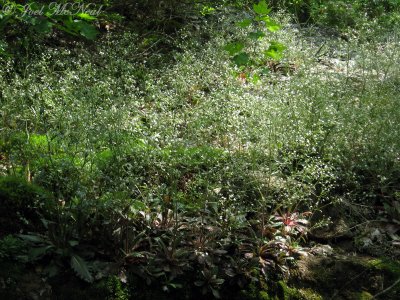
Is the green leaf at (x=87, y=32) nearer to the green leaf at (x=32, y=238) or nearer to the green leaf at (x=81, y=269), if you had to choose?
the green leaf at (x=32, y=238)

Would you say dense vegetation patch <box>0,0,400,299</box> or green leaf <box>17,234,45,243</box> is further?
dense vegetation patch <box>0,0,400,299</box>

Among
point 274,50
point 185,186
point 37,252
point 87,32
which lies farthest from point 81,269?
point 274,50

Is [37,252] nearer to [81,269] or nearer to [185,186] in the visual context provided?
[81,269]

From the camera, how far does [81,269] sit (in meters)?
3.35

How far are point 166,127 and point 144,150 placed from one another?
1.52ft

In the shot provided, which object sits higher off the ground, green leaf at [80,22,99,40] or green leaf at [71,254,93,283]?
green leaf at [80,22,99,40]

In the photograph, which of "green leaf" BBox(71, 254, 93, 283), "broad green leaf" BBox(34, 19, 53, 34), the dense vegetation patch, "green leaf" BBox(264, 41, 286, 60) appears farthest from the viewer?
"green leaf" BBox(264, 41, 286, 60)

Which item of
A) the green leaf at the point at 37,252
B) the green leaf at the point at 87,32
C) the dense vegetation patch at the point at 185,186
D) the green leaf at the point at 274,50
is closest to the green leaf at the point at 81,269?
the dense vegetation patch at the point at 185,186

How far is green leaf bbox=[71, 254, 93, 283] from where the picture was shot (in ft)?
10.9

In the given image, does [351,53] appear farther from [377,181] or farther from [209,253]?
[209,253]

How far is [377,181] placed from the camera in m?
4.88

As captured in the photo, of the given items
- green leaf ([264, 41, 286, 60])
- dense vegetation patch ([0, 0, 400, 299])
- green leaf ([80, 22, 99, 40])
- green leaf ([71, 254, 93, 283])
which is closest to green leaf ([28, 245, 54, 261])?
dense vegetation patch ([0, 0, 400, 299])

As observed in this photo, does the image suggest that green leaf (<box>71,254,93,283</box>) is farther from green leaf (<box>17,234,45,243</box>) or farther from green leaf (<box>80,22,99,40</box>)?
green leaf (<box>80,22,99,40</box>)

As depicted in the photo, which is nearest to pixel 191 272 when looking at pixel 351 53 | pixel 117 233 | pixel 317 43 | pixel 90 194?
pixel 117 233
